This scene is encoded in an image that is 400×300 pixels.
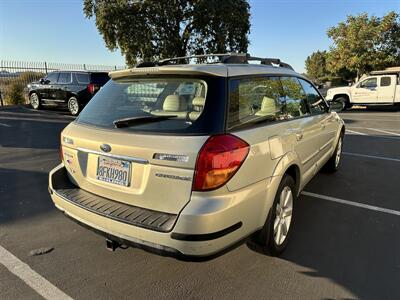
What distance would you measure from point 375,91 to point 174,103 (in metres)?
17.5

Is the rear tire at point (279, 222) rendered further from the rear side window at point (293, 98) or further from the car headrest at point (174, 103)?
the car headrest at point (174, 103)

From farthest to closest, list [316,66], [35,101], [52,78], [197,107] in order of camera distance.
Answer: [316,66] → [35,101] → [52,78] → [197,107]

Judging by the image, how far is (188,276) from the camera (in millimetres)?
2873

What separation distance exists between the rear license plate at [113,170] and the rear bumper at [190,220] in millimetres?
184

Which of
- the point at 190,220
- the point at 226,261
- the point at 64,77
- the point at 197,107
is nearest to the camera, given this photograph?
the point at 190,220

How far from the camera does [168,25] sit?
22938 mm

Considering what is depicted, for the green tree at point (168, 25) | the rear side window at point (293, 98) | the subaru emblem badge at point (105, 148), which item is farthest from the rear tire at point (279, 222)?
the green tree at point (168, 25)

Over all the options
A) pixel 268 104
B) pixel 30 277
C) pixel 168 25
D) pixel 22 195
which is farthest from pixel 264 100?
pixel 168 25

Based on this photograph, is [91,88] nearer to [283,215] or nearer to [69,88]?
[69,88]

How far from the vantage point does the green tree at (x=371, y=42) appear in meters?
24.1

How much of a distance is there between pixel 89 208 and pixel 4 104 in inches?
649

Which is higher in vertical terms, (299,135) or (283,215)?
(299,135)

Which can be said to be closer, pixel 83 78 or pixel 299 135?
A: pixel 299 135

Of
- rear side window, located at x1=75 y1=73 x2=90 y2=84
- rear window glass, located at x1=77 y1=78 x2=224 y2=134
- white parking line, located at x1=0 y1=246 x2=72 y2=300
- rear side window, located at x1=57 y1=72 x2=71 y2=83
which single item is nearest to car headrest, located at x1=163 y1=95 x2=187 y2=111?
rear window glass, located at x1=77 y1=78 x2=224 y2=134
